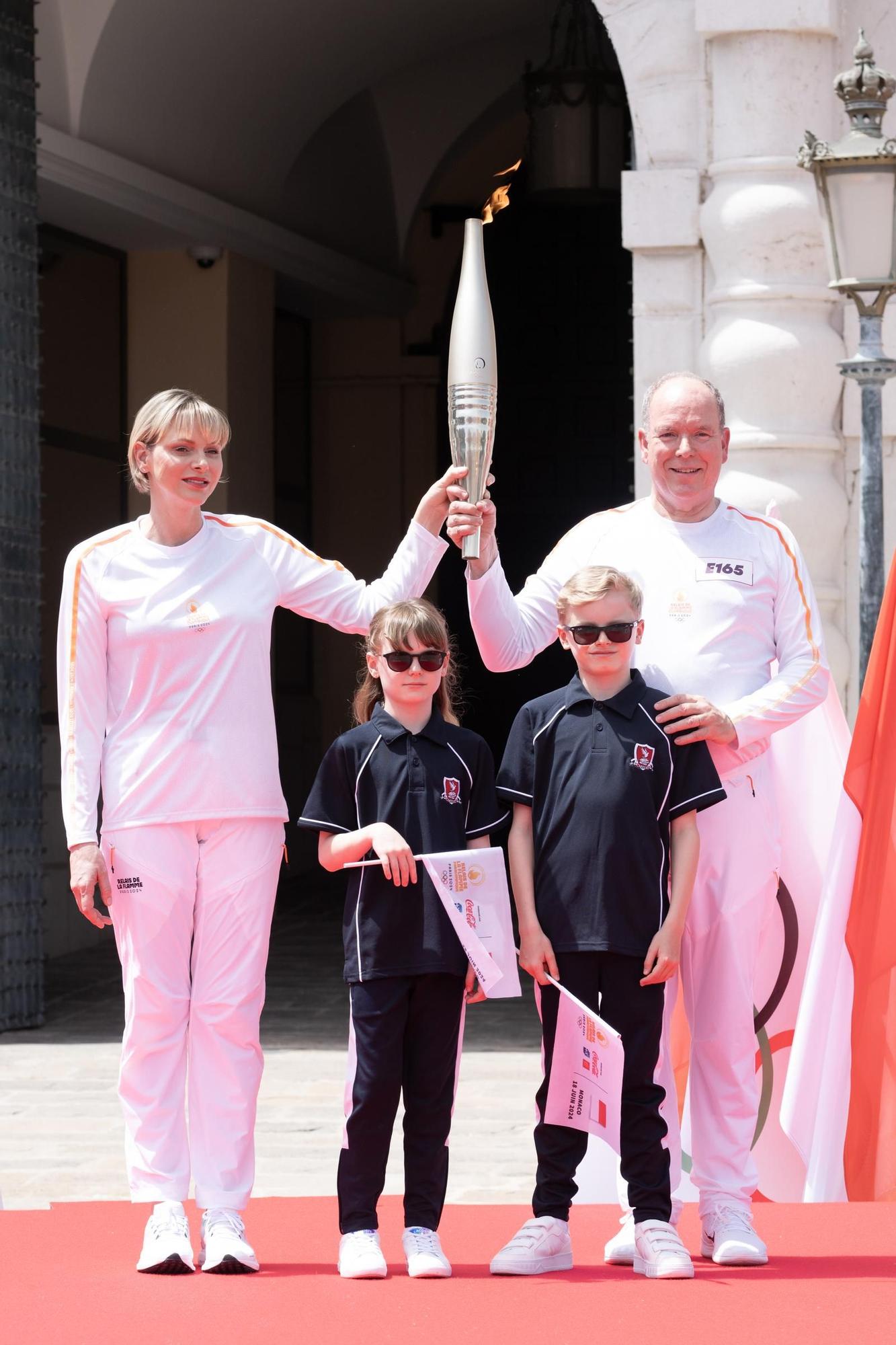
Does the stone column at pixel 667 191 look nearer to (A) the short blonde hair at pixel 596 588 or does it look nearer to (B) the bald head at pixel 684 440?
(B) the bald head at pixel 684 440

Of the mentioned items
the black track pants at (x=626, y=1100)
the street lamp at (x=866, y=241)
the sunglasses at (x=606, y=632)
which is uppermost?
the street lamp at (x=866, y=241)

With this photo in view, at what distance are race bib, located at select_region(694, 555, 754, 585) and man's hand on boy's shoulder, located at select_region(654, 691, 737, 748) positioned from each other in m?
0.30

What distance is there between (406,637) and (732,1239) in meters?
1.29

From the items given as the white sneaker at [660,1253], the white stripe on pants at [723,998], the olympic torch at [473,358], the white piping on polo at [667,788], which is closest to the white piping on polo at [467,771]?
the white piping on polo at [667,788]

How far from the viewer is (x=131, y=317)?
11391 mm

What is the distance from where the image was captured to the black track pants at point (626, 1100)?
385cm

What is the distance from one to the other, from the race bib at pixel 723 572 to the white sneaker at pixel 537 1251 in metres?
1.29

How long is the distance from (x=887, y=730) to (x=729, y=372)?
240cm

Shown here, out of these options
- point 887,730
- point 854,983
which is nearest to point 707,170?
point 887,730

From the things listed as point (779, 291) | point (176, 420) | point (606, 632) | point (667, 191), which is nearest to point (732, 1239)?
point (606, 632)

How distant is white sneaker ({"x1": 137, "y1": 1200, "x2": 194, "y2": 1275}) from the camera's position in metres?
3.86

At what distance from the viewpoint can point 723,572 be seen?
4.20 metres

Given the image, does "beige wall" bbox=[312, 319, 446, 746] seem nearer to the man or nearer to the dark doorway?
the dark doorway

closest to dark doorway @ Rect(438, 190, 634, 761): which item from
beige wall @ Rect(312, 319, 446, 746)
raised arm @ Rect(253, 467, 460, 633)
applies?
beige wall @ Rect(312, 319, 446, 746)
